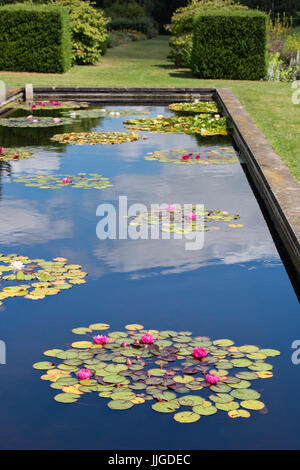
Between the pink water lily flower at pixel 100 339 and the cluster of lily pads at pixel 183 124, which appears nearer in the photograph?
the pink water lily flower at pixel 100 339

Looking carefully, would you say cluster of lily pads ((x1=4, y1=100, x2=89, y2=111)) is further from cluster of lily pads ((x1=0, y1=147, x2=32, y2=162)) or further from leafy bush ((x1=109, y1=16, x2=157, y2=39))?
leafy bush ((x1=109, y1=16, x2=157, y2=39))

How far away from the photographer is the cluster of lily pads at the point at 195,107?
15.1m

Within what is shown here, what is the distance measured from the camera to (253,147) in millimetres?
9266

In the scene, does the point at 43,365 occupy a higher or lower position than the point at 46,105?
lower

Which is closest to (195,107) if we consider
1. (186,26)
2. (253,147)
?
(253,147)

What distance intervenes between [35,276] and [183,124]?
8107 millimetres

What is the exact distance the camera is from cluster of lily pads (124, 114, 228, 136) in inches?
479

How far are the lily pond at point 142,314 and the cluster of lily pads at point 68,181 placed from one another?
0.02 metres

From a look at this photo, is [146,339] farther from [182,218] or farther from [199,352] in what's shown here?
[182,218]

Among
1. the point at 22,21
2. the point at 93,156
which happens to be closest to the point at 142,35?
the point at 22,21

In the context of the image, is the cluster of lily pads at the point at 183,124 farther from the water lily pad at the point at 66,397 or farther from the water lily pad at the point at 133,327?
the water lily pad at the point at 66,397

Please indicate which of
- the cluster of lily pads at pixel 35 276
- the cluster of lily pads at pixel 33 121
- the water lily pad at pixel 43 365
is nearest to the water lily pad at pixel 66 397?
the water lily pad at pixel 43 365

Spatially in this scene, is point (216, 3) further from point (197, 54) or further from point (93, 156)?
point (93, 156)

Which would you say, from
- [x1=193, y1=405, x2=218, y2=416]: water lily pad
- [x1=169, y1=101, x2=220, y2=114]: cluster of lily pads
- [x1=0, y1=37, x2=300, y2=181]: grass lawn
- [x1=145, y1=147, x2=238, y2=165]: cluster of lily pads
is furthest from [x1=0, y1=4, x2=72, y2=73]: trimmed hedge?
[x1=193, y1=405, x2=218, y2=416]: water lily pad
